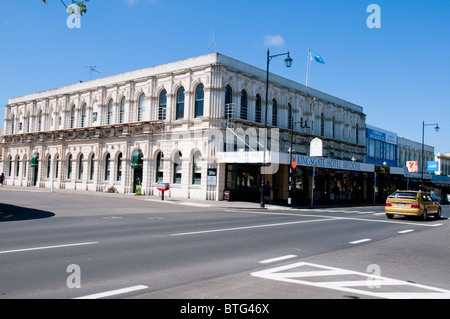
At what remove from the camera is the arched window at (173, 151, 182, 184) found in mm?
31828

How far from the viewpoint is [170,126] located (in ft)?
106

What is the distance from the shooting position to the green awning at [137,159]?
112 feet

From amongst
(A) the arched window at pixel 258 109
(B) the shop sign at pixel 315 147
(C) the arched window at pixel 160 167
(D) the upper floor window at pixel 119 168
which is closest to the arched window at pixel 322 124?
(B) the shop sign at pixel 315 147

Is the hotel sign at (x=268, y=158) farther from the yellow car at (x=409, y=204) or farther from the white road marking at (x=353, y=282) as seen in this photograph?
the white road marking at (x=353, y=282)

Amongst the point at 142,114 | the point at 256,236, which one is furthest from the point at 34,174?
the point at 256,236

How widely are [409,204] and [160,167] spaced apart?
2045 centimetres

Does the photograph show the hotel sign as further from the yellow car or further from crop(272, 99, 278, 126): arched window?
the yellow car

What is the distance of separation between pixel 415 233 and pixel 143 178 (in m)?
24.0

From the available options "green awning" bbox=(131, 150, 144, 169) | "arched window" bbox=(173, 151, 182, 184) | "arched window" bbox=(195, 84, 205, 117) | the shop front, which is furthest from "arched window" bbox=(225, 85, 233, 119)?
"green awning" bbox=(131, 150, 144, 169)

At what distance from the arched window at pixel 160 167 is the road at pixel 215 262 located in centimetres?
1927

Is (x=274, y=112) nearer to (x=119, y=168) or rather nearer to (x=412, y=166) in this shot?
(x=119, y=168)

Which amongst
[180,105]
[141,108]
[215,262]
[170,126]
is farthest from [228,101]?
[215,262]
